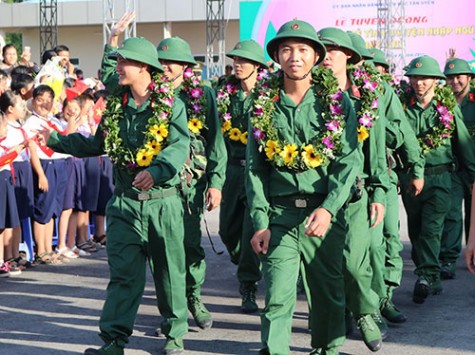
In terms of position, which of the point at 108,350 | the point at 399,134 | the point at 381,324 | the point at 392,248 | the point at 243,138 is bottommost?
the point at 381,324

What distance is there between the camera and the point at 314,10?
125 ft

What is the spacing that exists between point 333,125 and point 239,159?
10.1 ft

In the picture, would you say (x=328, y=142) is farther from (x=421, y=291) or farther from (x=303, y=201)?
(x=421, y=291)

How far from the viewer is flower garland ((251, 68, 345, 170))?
6219 mm

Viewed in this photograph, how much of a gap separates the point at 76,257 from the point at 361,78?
18.7 ft

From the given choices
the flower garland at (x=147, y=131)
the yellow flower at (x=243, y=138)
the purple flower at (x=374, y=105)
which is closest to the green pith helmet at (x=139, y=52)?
the flower garland at (x=147, y=131)

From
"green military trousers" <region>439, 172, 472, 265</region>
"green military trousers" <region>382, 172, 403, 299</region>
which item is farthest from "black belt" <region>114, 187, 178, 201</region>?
"green military trousers" <region>439, 172, 472, 265</region>

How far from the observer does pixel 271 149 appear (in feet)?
20.6

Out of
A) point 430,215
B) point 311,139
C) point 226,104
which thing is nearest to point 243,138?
point 226,104

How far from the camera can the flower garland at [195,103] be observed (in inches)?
329

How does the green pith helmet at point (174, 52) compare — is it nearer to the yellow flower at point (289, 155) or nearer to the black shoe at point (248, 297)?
the black shoe at point (248, 297)

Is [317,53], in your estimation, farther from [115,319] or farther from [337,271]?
[115,319]

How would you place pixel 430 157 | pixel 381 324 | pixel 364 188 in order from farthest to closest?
pixel 430 157, pixel 381 324, pixel 364 188

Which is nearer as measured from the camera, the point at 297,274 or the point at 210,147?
the point at 297,274
